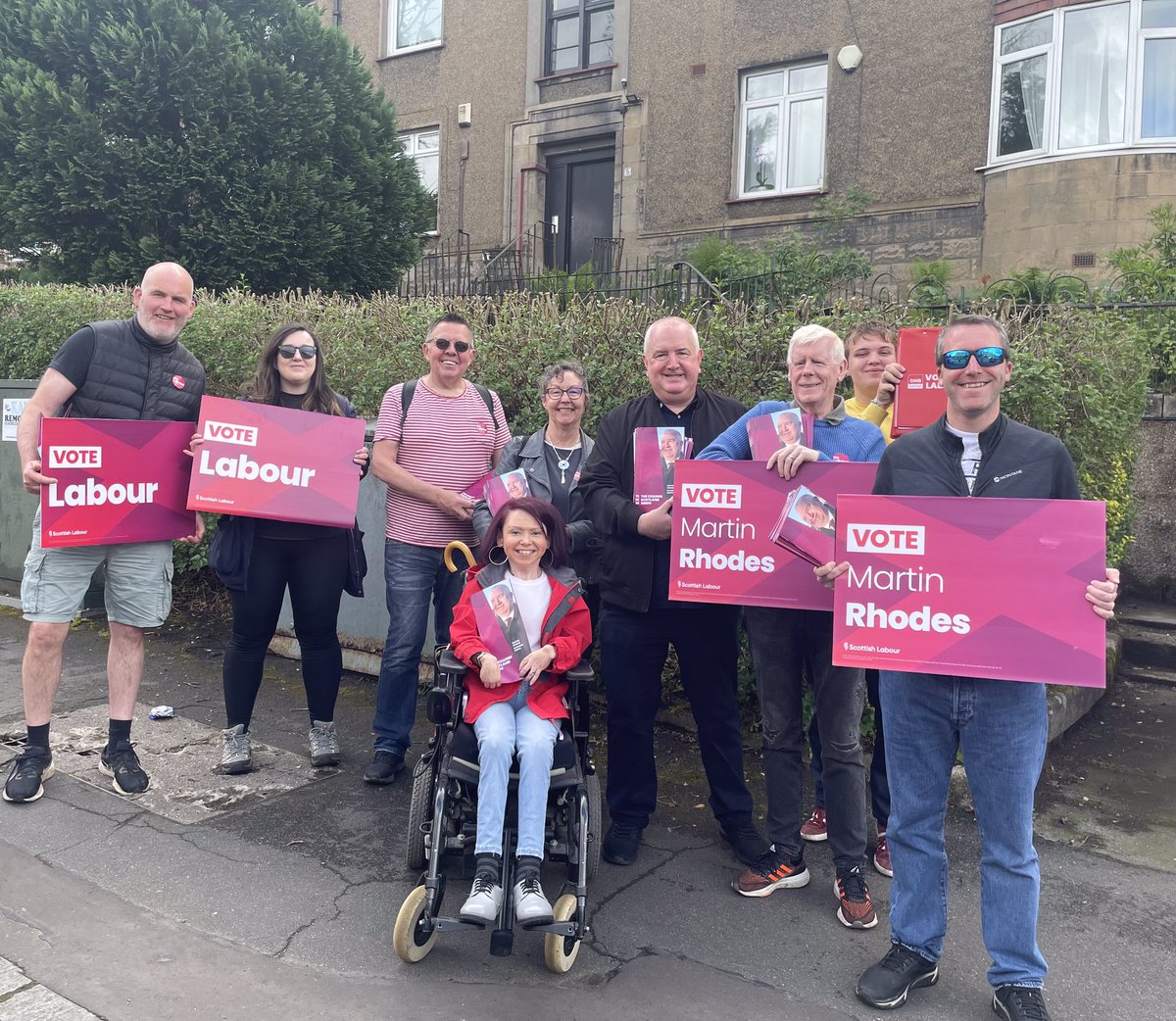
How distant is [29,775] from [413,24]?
61.1 feet

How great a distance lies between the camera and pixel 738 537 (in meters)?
3.81

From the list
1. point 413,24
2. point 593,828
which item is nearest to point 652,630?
point 593,828

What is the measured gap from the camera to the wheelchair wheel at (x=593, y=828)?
12.2ft

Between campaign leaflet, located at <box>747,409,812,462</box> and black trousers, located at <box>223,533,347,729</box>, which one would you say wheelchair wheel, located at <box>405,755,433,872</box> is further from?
campaign leaflet, located at <box>747,409,812,462</box>

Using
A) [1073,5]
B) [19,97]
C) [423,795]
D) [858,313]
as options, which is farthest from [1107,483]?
[19,97]

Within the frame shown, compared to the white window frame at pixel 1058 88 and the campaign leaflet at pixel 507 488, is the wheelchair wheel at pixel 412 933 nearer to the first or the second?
the campaign leaflet at pixel 507 488

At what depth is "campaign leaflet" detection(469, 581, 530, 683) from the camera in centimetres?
372

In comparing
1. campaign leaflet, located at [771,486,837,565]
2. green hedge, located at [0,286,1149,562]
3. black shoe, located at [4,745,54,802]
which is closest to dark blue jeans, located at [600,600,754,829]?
campaign leaflet, located at [771,486,837,565]

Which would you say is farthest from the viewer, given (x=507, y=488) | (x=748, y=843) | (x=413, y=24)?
(x=413, y=24)

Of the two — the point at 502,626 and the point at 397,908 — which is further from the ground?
the point at 502,626

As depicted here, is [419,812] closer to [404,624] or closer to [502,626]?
[502,626]

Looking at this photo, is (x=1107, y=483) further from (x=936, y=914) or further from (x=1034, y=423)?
(x=936, y=914)

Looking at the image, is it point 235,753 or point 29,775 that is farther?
point 235,753

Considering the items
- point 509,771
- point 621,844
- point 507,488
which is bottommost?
point 621,844
